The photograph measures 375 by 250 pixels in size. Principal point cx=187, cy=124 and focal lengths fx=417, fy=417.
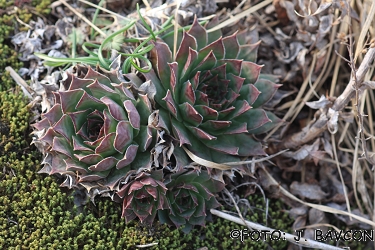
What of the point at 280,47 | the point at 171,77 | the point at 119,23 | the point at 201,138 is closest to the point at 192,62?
the point at 171,77

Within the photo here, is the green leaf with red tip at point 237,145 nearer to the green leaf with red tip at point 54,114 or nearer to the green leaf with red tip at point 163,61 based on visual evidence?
the green leaf with red tip at point 163,61

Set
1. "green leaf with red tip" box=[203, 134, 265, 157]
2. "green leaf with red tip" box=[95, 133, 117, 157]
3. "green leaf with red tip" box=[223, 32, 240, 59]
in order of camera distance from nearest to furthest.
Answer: "green leaf with red tip" box=[95, 133, 117, 157], "green leaf with red tip" box=[203, 134, 265, 157], "green leaf with red tip" box=[223, 32, 240, 59]

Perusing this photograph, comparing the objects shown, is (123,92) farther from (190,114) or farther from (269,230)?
(269,230)

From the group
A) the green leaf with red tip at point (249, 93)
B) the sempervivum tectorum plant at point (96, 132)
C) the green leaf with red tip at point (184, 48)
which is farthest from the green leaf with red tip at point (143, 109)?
the green leaf with red tip at point (249, 93)

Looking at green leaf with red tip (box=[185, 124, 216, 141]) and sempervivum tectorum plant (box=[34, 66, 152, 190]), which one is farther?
green leaf with red tip (box=[185, 124, 216, 141])

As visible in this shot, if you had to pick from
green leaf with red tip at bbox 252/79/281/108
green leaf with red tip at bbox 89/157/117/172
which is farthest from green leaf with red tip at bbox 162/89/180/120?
green leaf with red tip at bbox 252/79/281/108

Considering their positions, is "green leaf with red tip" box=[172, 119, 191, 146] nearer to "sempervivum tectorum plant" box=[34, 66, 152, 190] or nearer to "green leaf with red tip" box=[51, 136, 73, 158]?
"sempervivum tectorum plant" box=[34, 66, 152, 190]

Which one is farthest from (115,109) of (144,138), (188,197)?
(188,197)
